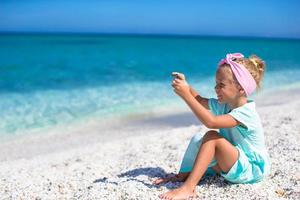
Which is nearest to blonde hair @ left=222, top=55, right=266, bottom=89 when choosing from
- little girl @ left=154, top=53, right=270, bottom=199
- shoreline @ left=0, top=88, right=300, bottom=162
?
little girl @ left=154, top=53, right=270, bottom=199

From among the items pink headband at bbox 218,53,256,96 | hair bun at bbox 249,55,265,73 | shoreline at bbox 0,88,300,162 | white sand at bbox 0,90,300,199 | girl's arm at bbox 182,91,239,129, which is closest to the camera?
girl's arm at bbox 182,91,239,129

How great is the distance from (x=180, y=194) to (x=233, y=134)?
2.10 ft

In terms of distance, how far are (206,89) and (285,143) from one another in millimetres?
9193

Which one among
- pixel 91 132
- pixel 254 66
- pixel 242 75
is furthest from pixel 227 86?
pixel 91 132

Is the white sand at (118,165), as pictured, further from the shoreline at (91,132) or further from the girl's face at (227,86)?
the girl's face at (227,86)

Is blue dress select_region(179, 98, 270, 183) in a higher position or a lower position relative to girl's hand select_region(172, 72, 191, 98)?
lower

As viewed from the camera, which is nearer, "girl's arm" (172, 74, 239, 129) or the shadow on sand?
"girl's arm" (172, 74, 239, 129)

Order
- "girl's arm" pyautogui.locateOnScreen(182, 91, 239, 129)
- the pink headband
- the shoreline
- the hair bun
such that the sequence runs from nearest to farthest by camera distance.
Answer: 1. "girl's arm" pyautogui.locateOnScreen(182, 91, 239, 129)
2. the pink headband
3. the hair bun
4. the shoreline

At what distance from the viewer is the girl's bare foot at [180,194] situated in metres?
3.26

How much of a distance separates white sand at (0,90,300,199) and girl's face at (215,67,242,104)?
2.50 ft

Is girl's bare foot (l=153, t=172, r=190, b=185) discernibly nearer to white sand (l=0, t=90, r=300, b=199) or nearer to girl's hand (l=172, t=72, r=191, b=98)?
white sand (l=0, t=90, r=300, b=199)

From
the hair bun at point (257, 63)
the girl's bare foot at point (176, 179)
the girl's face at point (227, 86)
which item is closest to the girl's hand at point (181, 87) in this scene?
the girl's face at point (227, 86)

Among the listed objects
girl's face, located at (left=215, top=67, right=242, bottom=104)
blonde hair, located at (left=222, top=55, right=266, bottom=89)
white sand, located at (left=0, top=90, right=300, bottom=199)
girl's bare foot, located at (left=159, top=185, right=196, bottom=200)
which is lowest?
white sand, located at (left=0, top=90, right=300, bottom=199)

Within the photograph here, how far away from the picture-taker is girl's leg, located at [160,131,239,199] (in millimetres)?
3221
